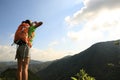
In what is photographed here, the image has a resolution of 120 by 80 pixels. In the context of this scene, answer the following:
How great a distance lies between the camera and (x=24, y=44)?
26.9 ft

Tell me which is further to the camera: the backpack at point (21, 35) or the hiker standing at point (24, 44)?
the backpack at point (21, 35)

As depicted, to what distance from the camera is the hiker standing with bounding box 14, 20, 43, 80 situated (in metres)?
7.90

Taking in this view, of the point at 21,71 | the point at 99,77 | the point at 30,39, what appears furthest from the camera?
the point at 99,77

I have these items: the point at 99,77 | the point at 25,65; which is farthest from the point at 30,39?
the point at 99,77

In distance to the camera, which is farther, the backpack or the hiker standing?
the backpack

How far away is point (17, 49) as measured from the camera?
8.28 metres

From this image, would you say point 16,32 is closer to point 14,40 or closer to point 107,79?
point 14,40

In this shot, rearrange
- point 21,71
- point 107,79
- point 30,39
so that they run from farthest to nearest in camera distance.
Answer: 1. point 107,79
2. point 30,39
3. point 21,71

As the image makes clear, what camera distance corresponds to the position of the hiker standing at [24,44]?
7.90 m

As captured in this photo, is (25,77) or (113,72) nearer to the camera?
(25,77)

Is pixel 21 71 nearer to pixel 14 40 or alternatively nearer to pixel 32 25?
pixel 14 40

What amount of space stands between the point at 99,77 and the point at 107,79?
534 inches

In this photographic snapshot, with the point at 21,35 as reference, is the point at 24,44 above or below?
below

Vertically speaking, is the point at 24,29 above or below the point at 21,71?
above
